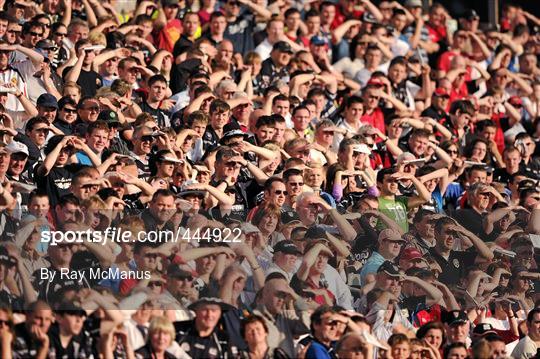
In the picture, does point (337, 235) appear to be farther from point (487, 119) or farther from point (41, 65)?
point (487, 119)

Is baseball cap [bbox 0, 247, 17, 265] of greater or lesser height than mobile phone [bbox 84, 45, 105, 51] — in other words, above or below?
above

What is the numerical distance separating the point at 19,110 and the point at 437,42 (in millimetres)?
8021

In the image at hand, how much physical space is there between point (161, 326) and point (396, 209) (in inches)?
155

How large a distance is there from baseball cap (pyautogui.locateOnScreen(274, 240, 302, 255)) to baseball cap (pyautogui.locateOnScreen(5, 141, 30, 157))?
2606 millimetres

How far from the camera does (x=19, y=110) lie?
17672 millimetres

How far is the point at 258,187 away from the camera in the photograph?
17281 mm

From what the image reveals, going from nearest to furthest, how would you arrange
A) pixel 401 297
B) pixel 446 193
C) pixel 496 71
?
pixel 401 297, pixel 446 193, pixel 496 71

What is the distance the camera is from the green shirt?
16.5 m

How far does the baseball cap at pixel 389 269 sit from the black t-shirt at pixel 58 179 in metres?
2.90

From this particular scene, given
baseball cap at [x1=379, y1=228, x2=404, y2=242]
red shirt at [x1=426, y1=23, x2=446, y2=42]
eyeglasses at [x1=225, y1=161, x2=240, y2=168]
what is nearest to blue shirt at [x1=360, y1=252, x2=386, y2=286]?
baseball cap at [x1=379, y1=228, x2=404, y2=242]

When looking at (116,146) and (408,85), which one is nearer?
(116,146)

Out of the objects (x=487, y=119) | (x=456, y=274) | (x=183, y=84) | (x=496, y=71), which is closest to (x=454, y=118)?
(x=487, y=119)

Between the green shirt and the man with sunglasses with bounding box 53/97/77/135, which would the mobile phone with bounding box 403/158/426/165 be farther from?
the man with sunglasses with bounding box 53/97/77/135

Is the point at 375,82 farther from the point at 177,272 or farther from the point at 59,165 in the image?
the point at 177,272
